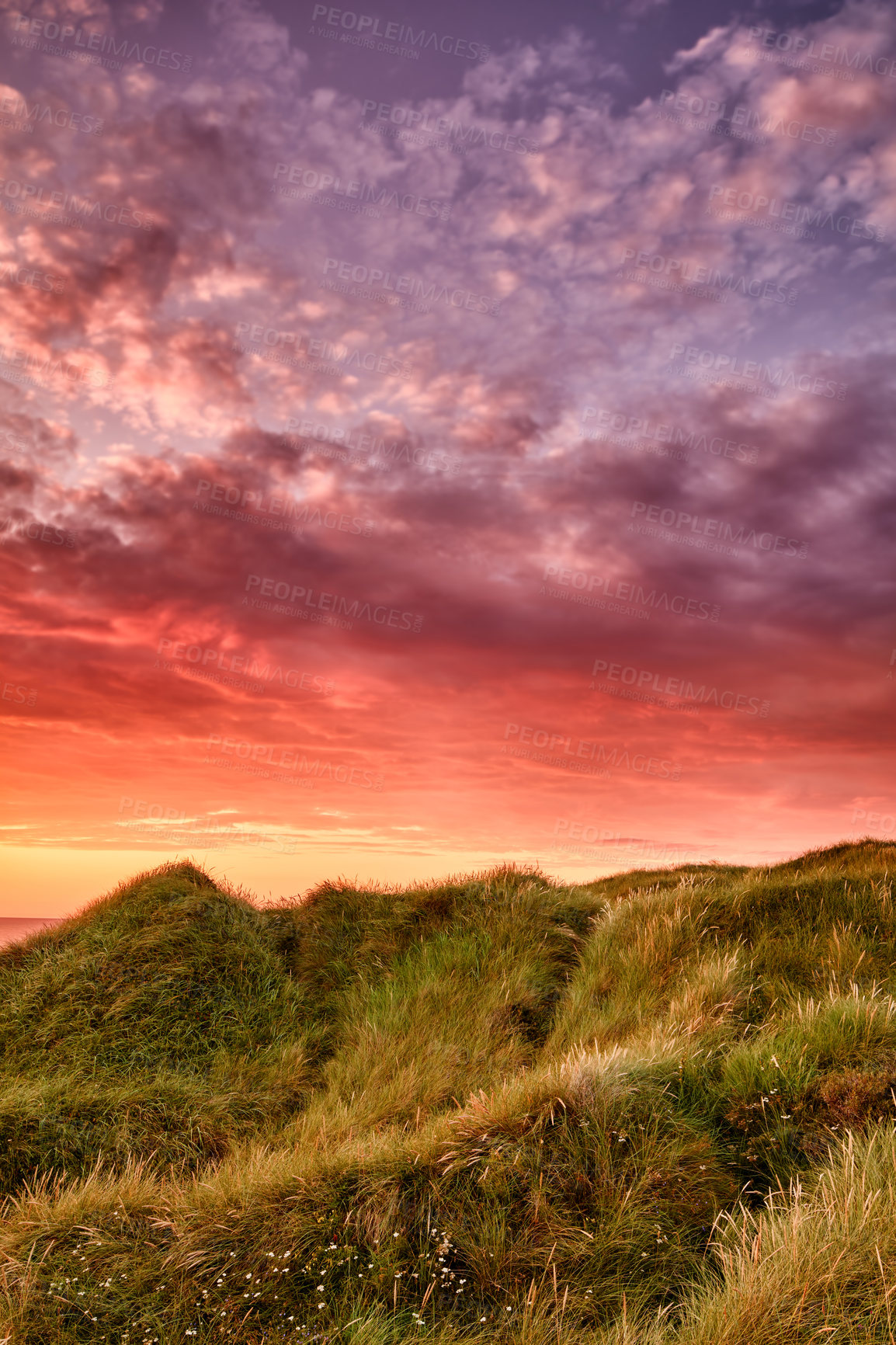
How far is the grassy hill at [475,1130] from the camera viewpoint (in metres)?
4.07

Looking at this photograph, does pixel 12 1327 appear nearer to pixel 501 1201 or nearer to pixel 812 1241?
pixel 501 1201

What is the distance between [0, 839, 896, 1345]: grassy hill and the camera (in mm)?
4066

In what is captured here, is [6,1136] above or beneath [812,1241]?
beneath

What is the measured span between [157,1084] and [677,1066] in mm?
5133

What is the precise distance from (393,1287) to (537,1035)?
412 centimetres

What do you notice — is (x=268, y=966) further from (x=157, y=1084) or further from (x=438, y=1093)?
(x=438, y=1093)

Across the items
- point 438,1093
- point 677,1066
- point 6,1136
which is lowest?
point 6,1136

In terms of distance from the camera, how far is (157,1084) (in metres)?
7.91

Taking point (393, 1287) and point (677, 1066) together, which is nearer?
point (393, 1287)

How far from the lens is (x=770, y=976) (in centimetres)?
747

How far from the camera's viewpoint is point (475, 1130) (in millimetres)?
5059

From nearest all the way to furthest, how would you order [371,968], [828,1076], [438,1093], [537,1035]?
A: [828,1076] → [438,1093] → [537,1035] → [371,968]

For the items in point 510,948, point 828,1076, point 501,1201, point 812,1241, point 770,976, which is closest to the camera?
point 812,1241

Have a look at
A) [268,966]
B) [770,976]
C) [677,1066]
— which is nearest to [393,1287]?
[677,1066]
